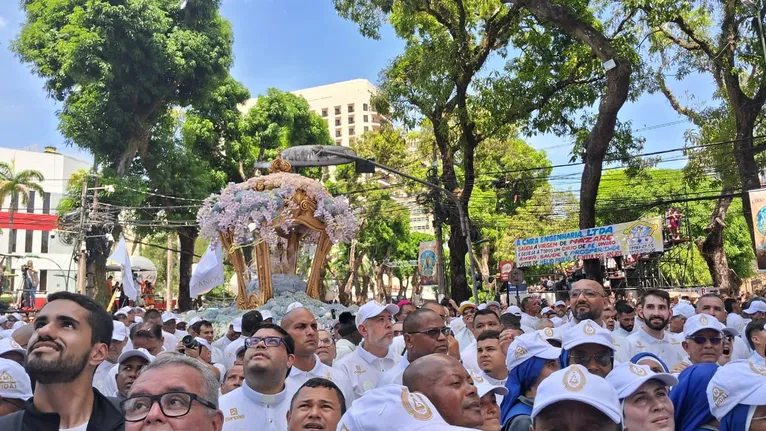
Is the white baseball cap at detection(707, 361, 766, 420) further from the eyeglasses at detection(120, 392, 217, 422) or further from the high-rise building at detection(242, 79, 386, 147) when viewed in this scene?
the high-rise building at detection(242, 79, 386, 147)

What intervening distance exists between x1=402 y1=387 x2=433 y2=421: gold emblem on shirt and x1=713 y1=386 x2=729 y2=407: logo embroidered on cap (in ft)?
6.13

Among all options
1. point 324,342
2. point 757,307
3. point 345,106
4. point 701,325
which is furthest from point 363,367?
point 345,106

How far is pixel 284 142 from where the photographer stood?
115ft

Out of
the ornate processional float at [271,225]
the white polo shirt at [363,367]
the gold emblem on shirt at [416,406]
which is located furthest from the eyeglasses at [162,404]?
the ornate processional float at [271,225]

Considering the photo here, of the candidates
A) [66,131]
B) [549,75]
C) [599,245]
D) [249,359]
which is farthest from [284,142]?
[249,359]

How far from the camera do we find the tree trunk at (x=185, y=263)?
31.5 m

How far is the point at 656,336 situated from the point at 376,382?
308 cm

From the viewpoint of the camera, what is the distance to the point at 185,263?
32344mm

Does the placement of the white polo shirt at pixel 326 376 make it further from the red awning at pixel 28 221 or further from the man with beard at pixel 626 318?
the red awning at pixel 28 221

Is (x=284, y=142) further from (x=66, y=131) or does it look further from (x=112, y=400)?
(x=112, y=400)

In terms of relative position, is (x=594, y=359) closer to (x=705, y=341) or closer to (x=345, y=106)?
(x=705, y=341)

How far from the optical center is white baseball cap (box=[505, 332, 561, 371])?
4.27 meters

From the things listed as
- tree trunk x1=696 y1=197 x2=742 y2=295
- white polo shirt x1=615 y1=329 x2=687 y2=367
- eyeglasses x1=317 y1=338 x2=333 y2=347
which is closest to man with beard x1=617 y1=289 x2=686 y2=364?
white polo shirt x1=615 y1=329 x2=687 y2=367

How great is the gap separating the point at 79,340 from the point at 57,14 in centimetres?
2946
